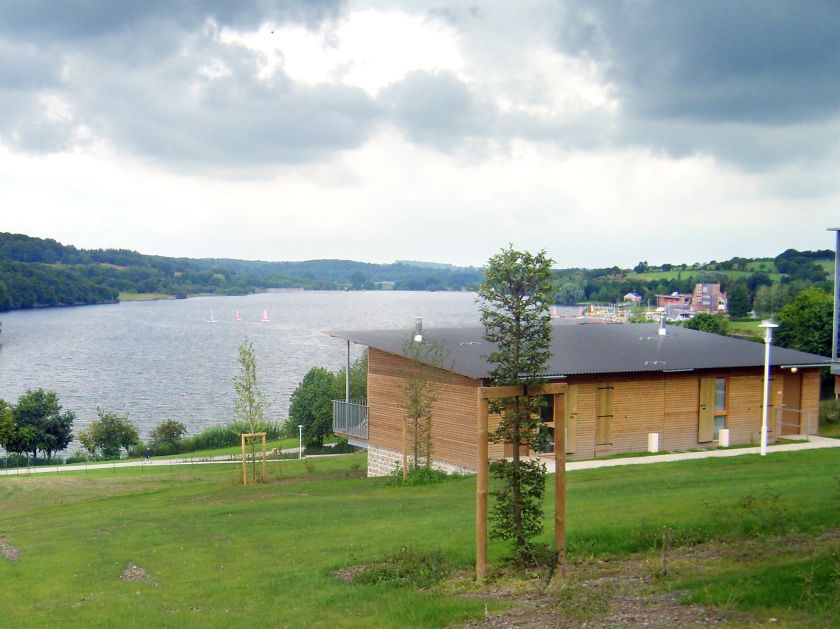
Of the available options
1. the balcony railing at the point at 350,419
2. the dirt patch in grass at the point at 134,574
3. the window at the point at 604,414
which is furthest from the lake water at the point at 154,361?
the dirt patch in grass at the point at 134,574

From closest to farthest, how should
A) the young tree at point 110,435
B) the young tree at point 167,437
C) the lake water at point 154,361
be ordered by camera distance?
the young tree at point 110,435, the young tree at point 167,437, the lake water at point 154,361

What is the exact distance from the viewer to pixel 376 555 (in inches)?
456

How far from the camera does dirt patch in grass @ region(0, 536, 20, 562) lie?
48.9ft

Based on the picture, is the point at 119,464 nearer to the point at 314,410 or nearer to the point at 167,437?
the point at 167,437

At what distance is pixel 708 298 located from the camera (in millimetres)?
94500

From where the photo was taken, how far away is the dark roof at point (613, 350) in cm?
2288

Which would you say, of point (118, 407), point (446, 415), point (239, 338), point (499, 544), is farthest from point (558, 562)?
point (239, 338)

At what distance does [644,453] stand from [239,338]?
109437 mm

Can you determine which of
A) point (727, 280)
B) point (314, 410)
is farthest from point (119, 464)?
point (727, 280)

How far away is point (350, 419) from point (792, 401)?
50.1ft

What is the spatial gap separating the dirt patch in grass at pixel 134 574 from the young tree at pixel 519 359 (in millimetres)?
5885

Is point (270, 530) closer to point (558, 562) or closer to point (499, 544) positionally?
point (499, 544)

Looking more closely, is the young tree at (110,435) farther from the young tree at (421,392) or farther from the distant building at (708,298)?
the distant building at (708,298)

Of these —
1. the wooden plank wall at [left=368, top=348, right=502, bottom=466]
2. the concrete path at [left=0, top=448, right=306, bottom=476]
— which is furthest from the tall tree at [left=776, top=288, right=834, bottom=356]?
the concrete path at [left=0, top=448, right=306, bottom=476]
